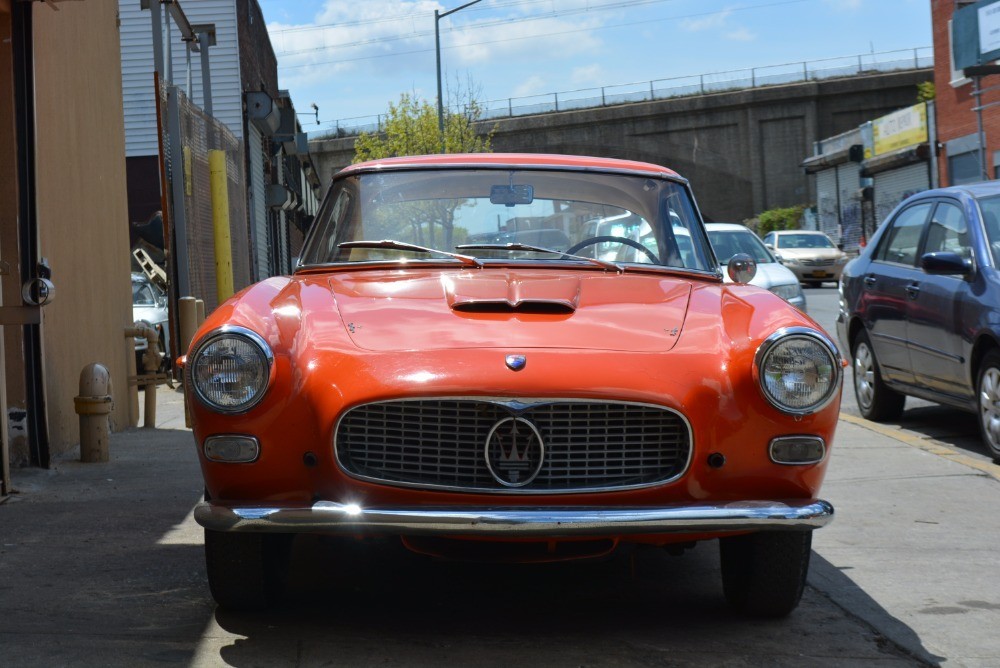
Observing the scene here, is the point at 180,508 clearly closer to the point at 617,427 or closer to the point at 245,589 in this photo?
the point at 245,589

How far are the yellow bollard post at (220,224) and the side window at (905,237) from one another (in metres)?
5.04

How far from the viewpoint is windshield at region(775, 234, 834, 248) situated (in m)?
31.2

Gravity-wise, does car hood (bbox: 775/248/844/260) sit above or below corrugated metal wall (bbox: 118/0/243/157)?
below

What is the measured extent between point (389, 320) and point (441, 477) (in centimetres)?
59

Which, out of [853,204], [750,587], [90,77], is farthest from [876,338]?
[853,204]

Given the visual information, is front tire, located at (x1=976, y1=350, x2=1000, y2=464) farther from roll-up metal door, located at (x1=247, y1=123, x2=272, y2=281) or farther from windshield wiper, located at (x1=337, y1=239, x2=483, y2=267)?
roll-up metal door, located at (x1=247, y1=123, x2=272, y2=281)

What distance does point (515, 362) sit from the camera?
3744 millimetres

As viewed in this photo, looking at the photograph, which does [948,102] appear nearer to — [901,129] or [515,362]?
[901,129]

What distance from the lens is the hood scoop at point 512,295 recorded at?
4.18 metres

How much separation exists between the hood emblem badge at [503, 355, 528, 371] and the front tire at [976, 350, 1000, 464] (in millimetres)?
4252

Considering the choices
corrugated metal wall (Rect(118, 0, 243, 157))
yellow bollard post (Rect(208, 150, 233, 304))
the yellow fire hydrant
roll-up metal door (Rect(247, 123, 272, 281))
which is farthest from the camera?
roll-up metal door (Rect(247, 123, 272, 281))

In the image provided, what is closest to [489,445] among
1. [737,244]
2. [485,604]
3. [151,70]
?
[485,604]

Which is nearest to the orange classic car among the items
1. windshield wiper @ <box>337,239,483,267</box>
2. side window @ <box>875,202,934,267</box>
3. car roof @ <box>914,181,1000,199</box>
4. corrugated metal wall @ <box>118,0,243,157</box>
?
windshield wiper @ <box>337,239,483,267</box>

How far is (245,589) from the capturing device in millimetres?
4035
